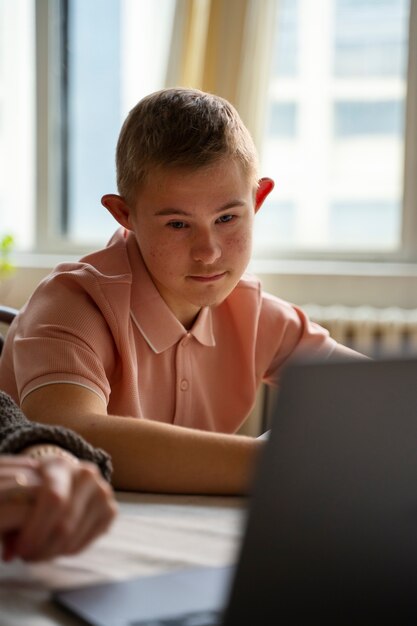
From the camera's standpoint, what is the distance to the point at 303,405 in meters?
0.49

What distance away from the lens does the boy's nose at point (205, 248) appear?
1323 mm

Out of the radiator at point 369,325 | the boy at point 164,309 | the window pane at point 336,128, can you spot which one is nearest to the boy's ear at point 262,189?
the boy at point 164,309

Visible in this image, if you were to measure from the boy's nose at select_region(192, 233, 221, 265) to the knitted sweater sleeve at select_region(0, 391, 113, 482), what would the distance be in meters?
0.46

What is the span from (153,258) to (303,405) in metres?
0.90

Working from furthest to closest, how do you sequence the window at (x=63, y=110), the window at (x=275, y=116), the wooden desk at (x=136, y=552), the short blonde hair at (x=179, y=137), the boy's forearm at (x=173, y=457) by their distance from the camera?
the window at (x=63, y=110)
the window at (x=275, y=116)
the short blonde hair at (x=179, y=137)
the boy's forearm at (x=173, y=457)
the wooden desk at (x=136, y=552)

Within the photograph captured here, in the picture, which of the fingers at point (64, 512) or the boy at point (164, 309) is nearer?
the fingers at point (64, 512)

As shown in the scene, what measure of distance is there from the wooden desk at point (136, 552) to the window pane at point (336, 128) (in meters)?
2.70

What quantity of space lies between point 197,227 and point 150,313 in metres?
0.17

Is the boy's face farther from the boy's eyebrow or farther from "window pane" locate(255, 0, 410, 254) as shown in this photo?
"window pane" locate(255, 0, 410, 254)

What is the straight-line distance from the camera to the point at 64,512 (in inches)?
26.8

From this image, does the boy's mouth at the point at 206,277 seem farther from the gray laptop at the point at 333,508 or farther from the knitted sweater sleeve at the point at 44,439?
the gray laptop at the point at 333,508

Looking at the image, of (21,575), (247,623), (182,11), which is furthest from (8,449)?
(182,11)

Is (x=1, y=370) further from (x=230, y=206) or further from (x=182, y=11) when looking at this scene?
(x=182, y=11)

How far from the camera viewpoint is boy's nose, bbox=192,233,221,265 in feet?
4.34
